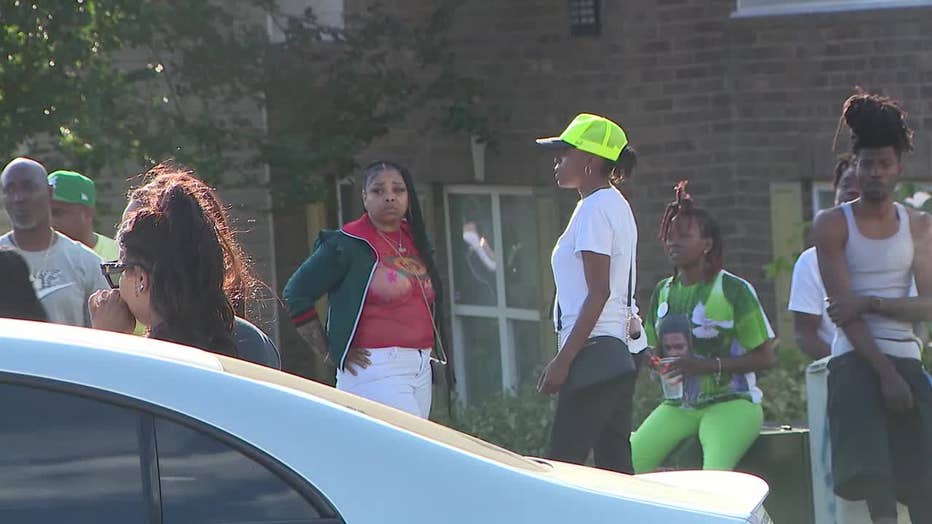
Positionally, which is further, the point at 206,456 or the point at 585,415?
the point at 585,415

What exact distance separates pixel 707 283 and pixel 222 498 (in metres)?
4.39

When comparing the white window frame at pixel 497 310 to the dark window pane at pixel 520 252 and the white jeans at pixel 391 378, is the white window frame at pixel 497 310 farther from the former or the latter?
the white jeans at pixel 391 378

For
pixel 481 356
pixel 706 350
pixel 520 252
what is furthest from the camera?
pixel 481 356

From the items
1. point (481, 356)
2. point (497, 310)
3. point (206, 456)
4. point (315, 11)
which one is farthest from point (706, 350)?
point (315, 11)

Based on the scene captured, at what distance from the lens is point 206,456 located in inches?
116

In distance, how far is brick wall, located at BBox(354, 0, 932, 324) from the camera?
9.54 metres

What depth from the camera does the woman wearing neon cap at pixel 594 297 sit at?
6.21 meters

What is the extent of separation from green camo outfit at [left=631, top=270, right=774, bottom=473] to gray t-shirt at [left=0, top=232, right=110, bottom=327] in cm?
231

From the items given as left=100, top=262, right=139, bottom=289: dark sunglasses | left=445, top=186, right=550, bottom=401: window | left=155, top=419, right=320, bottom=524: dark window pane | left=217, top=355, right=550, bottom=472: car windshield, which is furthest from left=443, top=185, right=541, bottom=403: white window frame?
left=155, top=419, right=320, bottom=524: dark window pane

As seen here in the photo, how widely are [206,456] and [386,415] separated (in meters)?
0.44

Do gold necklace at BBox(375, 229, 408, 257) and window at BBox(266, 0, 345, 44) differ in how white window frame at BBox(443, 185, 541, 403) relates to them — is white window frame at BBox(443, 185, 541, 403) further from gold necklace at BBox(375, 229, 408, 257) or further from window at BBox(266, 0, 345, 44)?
gold necklace at BBox(375, 229, 408, 257)

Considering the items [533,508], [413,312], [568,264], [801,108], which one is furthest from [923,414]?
[801,108]

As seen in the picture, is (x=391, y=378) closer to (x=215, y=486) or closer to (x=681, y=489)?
(x=681, y=489)

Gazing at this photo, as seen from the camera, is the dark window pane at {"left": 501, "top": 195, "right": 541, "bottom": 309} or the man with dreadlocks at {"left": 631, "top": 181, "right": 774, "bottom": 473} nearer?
the man with dreadlocks at {"left": 631, "top": 181, "right": 774, "bottom": 473}
